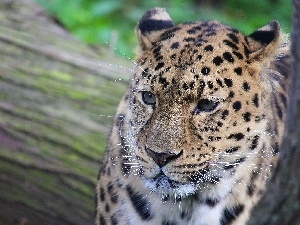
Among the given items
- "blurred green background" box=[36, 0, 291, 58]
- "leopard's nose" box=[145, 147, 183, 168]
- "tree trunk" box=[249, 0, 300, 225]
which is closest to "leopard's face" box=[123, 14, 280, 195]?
"leopard's nose" box=[145, 147, 183, 168]

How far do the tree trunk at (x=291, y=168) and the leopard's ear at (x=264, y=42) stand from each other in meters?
1.62

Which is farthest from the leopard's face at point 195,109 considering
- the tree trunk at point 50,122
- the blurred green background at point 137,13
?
the blurred green background at point 137,13

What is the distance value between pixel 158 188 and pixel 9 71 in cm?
327

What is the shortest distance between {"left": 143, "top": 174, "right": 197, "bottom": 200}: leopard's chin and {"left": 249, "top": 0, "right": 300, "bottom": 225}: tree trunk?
145 centimetres

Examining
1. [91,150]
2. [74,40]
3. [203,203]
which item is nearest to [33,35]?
[74,40]

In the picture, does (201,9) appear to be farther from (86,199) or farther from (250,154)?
(250,154)

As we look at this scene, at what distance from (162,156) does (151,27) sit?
98 centimetres

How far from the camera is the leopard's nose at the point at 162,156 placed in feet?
14.2

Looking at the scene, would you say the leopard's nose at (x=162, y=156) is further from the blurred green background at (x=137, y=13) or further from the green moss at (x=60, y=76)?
the blurred green background at (x=137, y=13)

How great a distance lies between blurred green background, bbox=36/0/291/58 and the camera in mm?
10742

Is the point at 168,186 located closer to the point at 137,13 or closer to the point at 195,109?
the point at 195,109

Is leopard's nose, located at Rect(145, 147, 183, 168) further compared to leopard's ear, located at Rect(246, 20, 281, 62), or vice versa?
leopard's ear, located at Rect(246, 20, 281, 62)

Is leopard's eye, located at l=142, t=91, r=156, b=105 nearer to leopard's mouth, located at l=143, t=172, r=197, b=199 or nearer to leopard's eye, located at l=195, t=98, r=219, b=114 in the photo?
leopard's eye, located at l=195, t=98, r=219, b=114

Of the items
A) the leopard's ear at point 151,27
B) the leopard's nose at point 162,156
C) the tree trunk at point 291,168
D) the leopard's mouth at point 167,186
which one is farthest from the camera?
the leopard's ear at point 151,27
